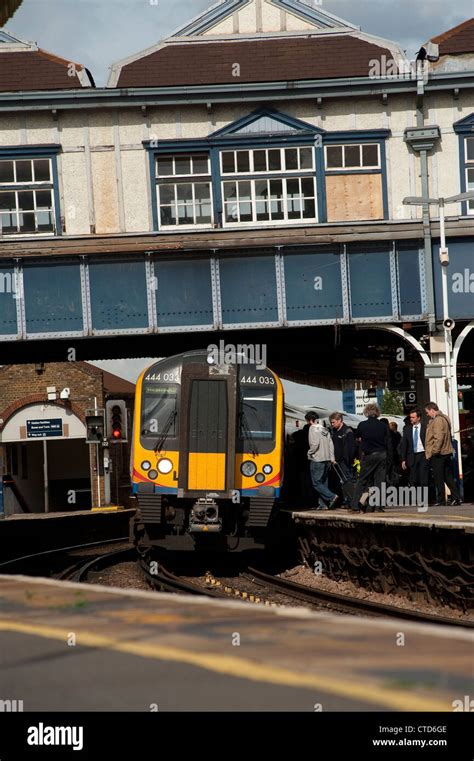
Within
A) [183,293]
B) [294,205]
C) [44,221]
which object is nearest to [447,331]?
[294,205]

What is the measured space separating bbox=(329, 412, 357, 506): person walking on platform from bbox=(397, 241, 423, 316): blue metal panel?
220 inches

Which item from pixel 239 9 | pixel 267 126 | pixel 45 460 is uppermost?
pixel 239 9

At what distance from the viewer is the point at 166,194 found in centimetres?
2464

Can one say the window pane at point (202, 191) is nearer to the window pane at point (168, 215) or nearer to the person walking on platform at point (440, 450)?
the window pane at point (168, 215)

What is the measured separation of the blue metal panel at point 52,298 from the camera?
78.5ft

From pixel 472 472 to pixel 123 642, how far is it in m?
20.3

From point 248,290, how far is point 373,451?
8.30 meters

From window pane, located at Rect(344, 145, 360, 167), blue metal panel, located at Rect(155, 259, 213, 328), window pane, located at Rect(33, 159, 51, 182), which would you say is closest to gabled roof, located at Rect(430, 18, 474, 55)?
window pane, located at Rect(344, 145, 360, 167)

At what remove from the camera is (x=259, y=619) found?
15.2 ft

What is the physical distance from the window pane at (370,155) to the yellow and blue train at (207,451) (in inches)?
362

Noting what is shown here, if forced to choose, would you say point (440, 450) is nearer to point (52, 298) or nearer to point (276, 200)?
point (276, 200)

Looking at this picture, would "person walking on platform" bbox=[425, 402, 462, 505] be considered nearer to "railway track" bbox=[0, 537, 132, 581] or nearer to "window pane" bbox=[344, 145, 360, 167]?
"railway track" bbox=[0, 537, 132, 581]

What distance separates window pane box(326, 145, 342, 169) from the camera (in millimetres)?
24656
